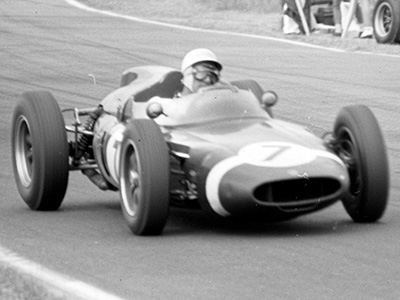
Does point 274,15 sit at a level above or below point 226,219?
below

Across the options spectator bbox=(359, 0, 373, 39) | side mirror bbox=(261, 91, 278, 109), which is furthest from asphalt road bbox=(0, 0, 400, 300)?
spectator bbox=(359, 0, 373, 39)

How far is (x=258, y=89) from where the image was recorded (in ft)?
32.2

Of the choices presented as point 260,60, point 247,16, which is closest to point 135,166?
point 260,60

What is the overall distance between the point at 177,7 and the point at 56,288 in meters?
24.7

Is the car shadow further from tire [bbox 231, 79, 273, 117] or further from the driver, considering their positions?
tire [bbox 231, 79, 273, 117]

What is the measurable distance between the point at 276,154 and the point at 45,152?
196cm

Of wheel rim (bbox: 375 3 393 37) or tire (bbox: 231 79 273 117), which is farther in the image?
wheel rim (bbox: 375 3 393 37)

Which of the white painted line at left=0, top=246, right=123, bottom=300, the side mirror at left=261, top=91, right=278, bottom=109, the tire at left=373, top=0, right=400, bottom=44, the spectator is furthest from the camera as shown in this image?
the spectator

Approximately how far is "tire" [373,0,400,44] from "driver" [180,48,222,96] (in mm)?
12466

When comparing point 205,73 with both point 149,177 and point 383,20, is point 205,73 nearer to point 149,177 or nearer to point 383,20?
point 149,177

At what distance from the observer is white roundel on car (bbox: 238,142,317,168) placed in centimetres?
779

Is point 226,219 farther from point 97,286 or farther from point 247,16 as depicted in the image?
point 247,16

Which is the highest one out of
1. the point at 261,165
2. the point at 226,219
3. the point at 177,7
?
the point at 261,165

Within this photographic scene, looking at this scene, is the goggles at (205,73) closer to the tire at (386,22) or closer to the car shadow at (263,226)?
the car shadow at (263,226)
